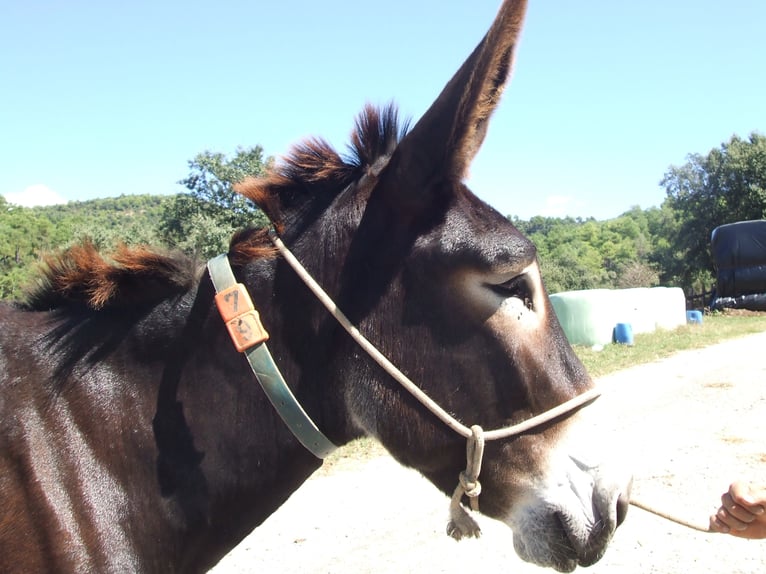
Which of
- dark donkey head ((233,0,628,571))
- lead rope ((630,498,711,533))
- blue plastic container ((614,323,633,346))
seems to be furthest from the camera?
blue plastic container ((614,323,633,346))

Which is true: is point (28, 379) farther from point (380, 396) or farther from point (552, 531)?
point (552, 531)

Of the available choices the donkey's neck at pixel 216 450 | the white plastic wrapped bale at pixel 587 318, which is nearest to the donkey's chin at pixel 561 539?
the donkey's neck at pixel 216 450

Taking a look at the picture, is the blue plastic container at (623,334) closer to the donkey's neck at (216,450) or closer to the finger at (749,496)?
the finger at (749,496)

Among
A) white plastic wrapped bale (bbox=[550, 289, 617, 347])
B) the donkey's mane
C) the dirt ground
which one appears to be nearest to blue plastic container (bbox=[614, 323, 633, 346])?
white plastic wrapped bale (bbox=[550, 289, 617, 347])

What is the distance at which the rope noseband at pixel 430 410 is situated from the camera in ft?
6.18

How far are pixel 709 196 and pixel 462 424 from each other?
177 feet

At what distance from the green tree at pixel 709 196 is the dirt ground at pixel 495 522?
43826mm

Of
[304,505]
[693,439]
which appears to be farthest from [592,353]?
[304,505]

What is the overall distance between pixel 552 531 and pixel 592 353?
614 inches

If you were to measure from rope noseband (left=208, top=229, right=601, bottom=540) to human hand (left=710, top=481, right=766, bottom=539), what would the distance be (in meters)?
1.07

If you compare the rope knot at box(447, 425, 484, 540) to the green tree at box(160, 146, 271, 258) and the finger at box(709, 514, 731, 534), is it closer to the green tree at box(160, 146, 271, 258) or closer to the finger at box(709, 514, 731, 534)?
the finger at box(709, 514, 731, 534)

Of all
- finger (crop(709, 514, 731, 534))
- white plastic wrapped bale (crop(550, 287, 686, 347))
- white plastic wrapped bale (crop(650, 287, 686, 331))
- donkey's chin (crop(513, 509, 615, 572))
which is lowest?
white plastic wrapped bale (crop(650, 287, 686, 331))

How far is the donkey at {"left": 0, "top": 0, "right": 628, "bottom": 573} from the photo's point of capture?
1.85m

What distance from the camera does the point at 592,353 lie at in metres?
16.4
